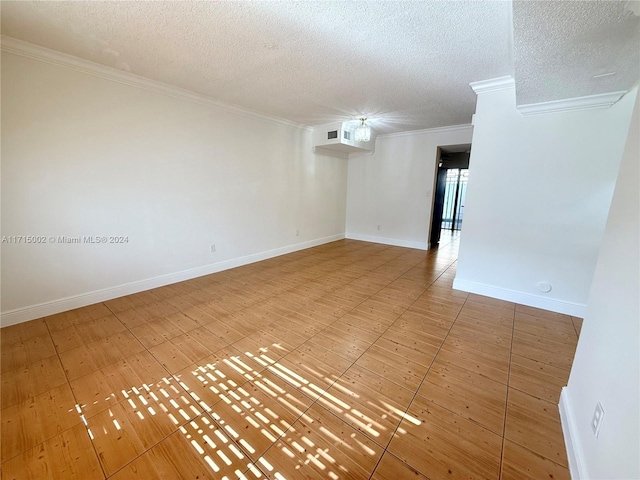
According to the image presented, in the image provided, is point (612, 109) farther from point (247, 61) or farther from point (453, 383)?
point (247, 61)

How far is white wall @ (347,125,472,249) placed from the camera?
5625 millimetres

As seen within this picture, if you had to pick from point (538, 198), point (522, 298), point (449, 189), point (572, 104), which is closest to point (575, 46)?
point (572, 104)

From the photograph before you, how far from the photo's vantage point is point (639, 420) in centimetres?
83

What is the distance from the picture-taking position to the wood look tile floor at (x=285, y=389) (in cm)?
133

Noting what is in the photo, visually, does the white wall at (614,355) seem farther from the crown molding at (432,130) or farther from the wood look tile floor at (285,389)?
the crown molding at (432,130)

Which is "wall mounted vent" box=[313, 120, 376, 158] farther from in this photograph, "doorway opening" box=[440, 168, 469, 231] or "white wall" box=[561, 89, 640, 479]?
"white wall" box=[561, 89, 640, 479]

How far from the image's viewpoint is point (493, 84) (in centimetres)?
296

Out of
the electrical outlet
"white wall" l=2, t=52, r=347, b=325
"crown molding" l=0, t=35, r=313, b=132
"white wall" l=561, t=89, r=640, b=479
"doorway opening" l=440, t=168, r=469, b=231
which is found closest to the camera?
"white wall" l=561, t=89, r=640, b=479

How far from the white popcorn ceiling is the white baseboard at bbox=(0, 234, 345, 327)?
2487 millimetres

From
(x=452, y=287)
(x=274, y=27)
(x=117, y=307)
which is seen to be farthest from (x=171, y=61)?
(x=452, y=287)

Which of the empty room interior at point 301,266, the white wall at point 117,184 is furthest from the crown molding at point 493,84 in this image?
the white wall at point 117,184

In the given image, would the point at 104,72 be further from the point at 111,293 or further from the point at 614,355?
the point at 614,355

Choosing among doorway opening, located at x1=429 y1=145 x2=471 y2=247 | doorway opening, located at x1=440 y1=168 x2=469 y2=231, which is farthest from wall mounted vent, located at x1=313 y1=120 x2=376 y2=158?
doorway opening, located at x1=440 y1=168 x2=469 y2=231

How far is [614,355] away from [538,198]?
250 cm
